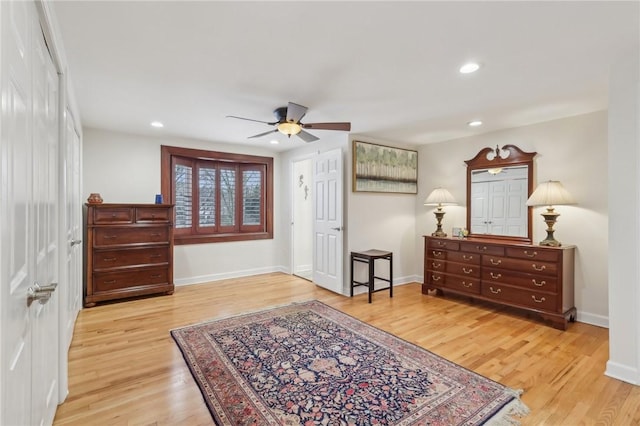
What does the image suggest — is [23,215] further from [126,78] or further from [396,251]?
[396,251]

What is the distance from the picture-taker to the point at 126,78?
8.62 ft

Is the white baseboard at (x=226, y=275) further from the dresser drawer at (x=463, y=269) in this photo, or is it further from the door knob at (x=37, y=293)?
the door knob at (x=37, y=293)

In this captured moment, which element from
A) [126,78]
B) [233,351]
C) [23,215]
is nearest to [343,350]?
[233,351]

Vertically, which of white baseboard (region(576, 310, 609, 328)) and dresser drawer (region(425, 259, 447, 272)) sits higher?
dresser drawer (region(425, 259, 447, 272))

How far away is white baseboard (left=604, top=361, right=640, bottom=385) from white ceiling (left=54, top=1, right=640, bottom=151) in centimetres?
223

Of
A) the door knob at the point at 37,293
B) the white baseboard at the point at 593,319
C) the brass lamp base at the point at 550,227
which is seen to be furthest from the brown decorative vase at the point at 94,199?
the white baseboard at the point at 593,319

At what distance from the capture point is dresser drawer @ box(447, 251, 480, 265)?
13.2 feet

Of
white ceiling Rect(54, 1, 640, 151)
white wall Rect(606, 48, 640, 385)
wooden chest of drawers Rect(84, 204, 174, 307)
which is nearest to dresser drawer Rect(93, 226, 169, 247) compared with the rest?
wooden chest of drawers Rect(84, 204, 174, 307)

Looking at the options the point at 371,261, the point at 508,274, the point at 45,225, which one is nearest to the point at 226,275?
the point at 371,261

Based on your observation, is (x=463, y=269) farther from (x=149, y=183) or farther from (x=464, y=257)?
(x=149, y=183)

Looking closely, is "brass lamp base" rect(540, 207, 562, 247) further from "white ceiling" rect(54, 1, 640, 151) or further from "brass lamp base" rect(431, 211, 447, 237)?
"brass lamp base" rect(431, 211, 447, 237)

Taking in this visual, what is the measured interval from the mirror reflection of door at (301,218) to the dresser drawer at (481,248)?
2.67 m

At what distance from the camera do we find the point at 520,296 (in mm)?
3586

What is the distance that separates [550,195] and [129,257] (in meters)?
5.18
